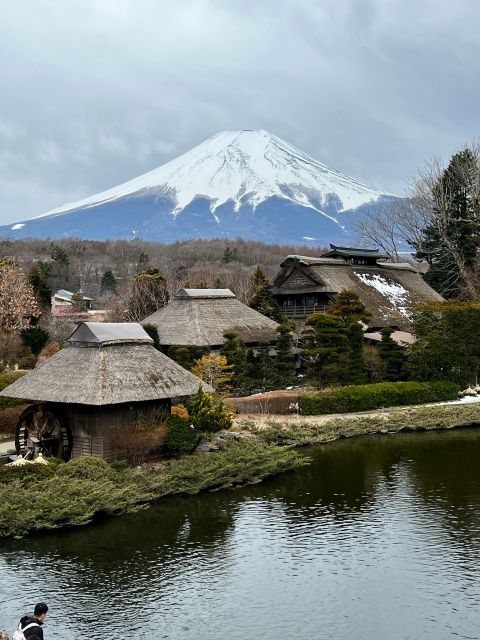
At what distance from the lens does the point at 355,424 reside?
109ft

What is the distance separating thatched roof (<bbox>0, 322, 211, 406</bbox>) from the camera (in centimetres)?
2498

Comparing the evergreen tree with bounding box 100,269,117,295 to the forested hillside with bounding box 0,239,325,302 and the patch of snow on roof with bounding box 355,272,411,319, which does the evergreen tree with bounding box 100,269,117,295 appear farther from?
the patch of snow on roof with bounding box 355,272,411,319

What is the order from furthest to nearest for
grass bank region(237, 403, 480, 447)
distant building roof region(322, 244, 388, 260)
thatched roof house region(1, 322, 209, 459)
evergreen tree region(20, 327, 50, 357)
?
distant building roof region(322, 244, 388, 260)
evergreen tree region(20, 327, 50, 357)
grass bank region(237, 403, 480, 447)
thatched roof house region(1, 322, 209, 459)

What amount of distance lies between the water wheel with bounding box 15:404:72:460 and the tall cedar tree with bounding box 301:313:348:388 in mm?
15904

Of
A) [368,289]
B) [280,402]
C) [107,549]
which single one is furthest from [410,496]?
[368,289]

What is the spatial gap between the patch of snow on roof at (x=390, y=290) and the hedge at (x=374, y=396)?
46.3ft

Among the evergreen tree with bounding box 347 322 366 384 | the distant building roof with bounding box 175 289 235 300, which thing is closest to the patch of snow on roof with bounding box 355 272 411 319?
the distant building roof with bounding box 175 289 235 300

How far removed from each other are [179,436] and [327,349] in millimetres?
13978

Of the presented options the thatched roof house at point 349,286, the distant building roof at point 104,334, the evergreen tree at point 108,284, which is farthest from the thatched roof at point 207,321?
the evergreen tree at point 108,284

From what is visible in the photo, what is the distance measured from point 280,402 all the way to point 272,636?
22.1 m

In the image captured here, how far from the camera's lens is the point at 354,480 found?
2520 cm

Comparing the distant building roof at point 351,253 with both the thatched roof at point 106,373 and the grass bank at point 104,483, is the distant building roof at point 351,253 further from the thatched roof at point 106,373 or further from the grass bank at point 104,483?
the grass bank at point 104,483

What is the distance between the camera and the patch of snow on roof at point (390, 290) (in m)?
54.2

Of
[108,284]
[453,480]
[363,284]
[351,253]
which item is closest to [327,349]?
[453,480]
